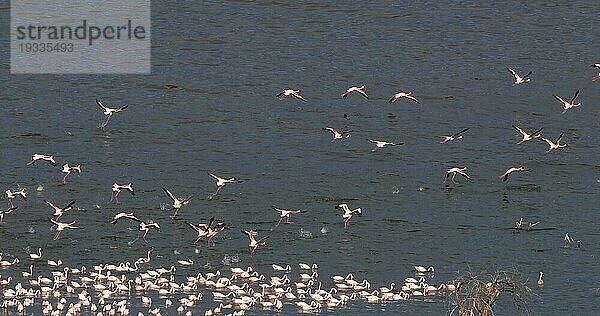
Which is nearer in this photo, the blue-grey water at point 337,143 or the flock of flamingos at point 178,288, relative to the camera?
the flock of flamingos at point 178,288

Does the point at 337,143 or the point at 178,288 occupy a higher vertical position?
the point at 178,288

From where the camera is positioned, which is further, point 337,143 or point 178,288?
point 337,143

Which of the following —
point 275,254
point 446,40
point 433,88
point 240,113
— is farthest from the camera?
point 446,40

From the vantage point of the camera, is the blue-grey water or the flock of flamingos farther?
the blue-grey water

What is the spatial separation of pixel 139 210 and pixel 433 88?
12.2m

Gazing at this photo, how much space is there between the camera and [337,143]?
37406 mm

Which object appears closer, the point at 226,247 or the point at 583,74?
the point at 226,247

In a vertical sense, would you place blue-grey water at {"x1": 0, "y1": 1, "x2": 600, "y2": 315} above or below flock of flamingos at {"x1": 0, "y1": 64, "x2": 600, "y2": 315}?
below

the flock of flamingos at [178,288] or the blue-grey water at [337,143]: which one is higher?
the flock of flamingos at [178,288]

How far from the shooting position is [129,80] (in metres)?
42.5

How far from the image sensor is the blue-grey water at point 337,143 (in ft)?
98.7

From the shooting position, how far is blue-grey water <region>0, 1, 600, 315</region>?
98.7 ft

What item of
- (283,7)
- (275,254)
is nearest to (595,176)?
(275,254)

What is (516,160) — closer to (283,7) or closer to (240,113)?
(240,113)
